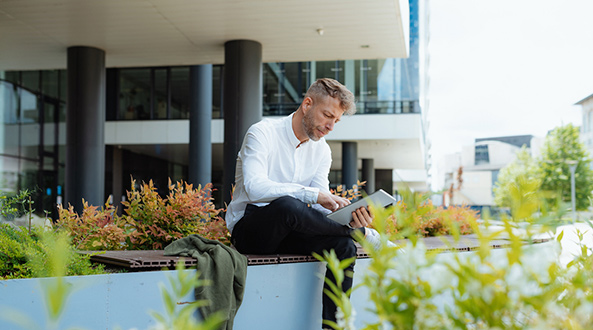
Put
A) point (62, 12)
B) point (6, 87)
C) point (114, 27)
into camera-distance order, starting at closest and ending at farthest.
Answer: point (62, 12) < point (114, 27) < point (6, 87)

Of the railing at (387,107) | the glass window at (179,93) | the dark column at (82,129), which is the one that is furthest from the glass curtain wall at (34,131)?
the railing at (387,107)

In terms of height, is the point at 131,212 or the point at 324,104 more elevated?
the point at 324,104

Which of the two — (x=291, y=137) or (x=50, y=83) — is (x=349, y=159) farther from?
(x=291, y=137)

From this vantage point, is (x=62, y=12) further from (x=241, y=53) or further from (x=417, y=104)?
(x=417, y=104)

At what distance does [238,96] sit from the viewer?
8.48 m

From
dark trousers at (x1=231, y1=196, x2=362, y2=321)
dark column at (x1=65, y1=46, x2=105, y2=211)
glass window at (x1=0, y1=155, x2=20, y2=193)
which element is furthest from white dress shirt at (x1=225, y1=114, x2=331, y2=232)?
glass window at (x1=0, y1=155, x2=20, y2=193)

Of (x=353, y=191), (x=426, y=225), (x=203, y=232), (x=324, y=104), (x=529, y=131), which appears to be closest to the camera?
(x=324, y=104)

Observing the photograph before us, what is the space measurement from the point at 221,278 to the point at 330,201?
831 millimetres

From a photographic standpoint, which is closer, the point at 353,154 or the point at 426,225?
the point at 426,225

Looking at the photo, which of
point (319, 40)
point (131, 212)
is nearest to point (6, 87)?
point (319, 40)

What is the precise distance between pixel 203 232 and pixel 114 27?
5.15m

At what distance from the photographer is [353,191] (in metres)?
5.44

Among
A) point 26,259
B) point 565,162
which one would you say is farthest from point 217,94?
point 565,162

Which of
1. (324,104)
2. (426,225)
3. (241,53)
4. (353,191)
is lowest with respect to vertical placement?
(426,225)
